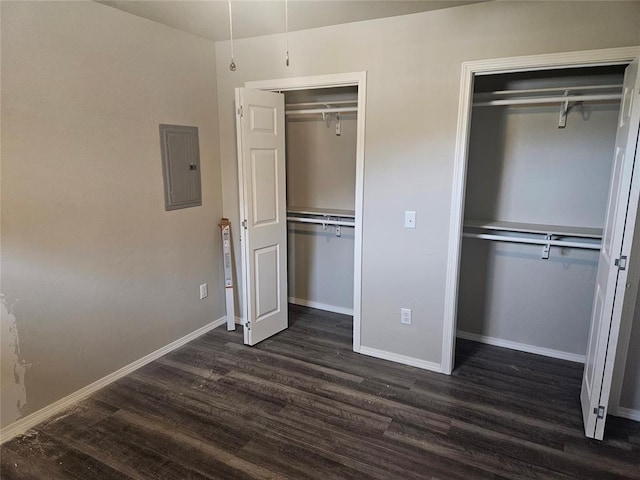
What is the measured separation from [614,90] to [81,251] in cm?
373

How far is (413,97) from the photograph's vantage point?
9.15ft

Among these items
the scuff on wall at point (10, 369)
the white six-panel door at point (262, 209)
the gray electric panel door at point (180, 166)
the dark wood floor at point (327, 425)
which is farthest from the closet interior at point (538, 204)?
the scuff on wall at point (10, 369)

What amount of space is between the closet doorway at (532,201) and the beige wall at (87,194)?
7.05 feet

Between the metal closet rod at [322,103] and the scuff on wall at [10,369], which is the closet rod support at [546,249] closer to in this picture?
the metal closet rod at [322,103]

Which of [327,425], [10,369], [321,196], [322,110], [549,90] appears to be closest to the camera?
[10,369]

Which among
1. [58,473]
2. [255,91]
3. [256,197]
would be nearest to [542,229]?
[256,197]

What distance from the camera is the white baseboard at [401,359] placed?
3.05 meters

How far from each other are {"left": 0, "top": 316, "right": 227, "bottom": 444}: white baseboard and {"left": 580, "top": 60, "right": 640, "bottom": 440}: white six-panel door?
293 cm

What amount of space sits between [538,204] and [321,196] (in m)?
1.96

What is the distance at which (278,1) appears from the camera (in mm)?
2479

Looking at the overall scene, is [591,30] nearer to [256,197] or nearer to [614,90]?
[614,90]

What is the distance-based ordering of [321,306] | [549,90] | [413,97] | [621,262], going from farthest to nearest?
[321,306] < [549,90] < [413,97] < [621,262]

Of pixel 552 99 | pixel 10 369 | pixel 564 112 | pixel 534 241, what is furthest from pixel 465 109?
pixel 10 369

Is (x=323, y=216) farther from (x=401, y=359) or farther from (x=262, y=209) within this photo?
(x=401, y=359)
